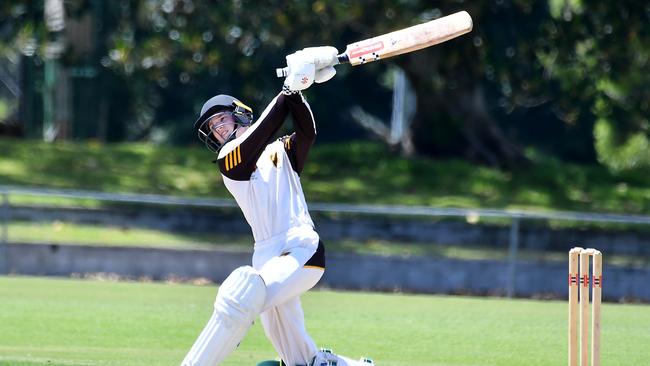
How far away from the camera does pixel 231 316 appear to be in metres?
6.41

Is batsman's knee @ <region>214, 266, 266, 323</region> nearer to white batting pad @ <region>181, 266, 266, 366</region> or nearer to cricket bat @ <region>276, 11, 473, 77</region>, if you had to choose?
white batting pad @ <region>181, 266, 266, 366</region>

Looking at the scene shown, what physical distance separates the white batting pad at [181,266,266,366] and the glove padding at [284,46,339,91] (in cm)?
100

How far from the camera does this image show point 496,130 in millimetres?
20453

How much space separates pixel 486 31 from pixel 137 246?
656 centimetres

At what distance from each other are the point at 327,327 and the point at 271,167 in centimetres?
387

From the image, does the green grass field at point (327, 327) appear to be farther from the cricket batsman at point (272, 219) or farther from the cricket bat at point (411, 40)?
the cricket bat at point (411, 40)

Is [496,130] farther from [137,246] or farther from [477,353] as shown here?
[477,353]

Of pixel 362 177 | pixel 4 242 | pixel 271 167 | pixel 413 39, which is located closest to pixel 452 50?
pixel 362 177

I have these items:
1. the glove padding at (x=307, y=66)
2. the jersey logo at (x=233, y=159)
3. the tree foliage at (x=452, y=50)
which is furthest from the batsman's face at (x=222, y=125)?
the tree foliage at (x=452, y=50)

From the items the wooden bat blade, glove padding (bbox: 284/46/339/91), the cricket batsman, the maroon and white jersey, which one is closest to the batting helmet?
the cricket batsman

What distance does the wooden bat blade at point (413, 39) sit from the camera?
22.0 ft

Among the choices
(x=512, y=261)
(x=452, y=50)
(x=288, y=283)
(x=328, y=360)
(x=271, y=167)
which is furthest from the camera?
(x=452, y=50)

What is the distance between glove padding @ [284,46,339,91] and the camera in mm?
6422

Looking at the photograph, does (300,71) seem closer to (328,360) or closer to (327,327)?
(328,360)
